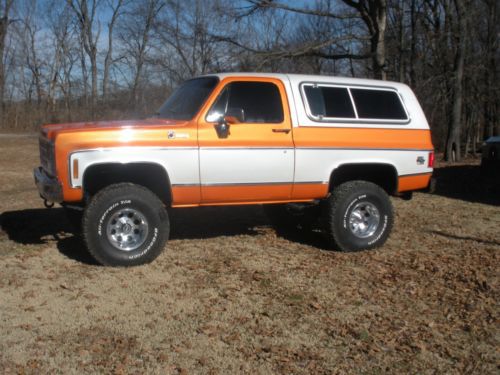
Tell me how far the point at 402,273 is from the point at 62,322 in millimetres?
3456

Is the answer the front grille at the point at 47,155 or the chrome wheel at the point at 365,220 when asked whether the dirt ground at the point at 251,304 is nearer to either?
the chrome wheel at the point at 365,220

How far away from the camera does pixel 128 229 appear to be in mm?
6004

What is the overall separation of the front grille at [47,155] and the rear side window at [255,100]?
1834mm

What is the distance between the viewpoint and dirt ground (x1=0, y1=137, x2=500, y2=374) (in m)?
3.99

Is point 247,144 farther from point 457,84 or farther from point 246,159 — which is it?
point 457,84

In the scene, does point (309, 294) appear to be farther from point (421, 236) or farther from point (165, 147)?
point (421, 236)

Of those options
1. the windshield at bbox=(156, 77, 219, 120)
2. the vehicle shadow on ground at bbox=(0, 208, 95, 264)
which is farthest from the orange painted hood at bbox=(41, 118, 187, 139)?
the vehicle shadow on ground at bbox=(0, 208, 95, 264)

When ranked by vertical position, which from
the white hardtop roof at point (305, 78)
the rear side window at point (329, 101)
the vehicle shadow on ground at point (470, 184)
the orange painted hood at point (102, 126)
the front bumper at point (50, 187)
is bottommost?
the vehicle shadow on ground at point (470, 184)

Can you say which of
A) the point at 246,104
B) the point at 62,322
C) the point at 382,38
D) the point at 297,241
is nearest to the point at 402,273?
the point at 297,241

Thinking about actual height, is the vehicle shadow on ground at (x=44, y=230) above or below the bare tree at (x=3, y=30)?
below

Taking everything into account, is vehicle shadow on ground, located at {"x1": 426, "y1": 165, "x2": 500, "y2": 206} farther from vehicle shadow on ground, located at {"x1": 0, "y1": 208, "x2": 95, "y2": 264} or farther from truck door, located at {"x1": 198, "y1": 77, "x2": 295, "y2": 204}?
vehicle shadow on ground, located at {"x1": 0, "y1": 208, "x2": 95, "y2": 264}

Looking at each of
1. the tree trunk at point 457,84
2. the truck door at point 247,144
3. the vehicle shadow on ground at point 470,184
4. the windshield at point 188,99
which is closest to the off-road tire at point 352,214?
the truck door at point 247,144

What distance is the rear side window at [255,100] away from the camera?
6312mm

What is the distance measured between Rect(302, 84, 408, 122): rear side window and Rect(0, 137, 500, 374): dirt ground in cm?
165
